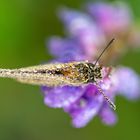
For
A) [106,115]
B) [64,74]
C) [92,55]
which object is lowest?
[106,115]

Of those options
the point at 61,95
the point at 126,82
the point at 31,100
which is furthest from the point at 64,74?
the point at 31,100

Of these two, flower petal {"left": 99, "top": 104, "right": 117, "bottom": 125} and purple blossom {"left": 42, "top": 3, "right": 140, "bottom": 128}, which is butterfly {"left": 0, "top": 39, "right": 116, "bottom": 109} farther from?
flower petal {"left": 99, "top": 104, "right": 117, "bottom": 125}

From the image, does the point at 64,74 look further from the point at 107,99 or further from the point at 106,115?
the point at 106,115

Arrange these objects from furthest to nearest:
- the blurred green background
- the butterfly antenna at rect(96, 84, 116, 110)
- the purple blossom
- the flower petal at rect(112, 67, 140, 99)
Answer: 1. the blurred green background
2. the flower petal at rect(112, 67, 140, 99)
3. the purple blossom
4. the butterfly antenna at rect(96, 84, 116, 110)

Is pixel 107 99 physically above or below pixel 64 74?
below

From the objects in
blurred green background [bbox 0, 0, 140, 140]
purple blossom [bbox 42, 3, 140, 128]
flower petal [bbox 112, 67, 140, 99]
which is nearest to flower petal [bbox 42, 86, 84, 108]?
purple blossom [bbox 42, 3, 140, 128]

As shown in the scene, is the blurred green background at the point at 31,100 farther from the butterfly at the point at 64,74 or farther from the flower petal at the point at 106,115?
the butterfly at the point at 64,74

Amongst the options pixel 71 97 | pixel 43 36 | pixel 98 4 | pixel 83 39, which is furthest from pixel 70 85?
pixel 43 36

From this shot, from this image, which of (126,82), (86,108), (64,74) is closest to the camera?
(64,74)
